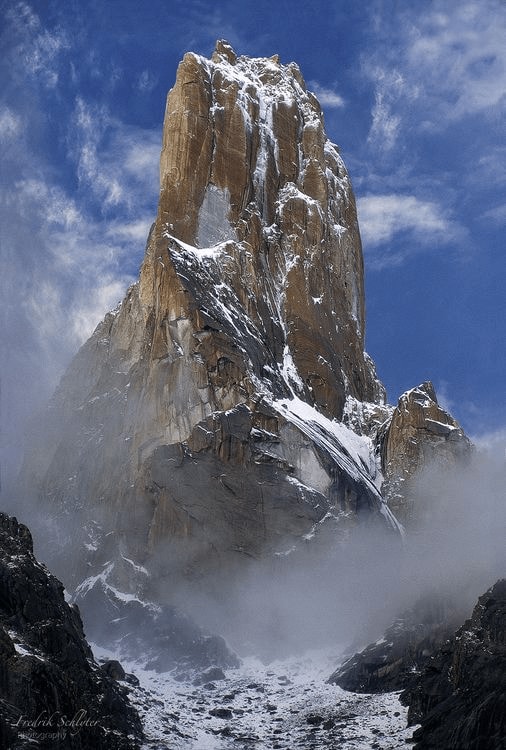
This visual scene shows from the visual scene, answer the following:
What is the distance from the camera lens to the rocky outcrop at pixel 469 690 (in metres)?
113

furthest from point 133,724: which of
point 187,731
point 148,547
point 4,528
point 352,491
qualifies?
point 352,491

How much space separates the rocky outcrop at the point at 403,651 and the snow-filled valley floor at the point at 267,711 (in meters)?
2.60

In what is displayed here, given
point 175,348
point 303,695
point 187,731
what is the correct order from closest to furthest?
1. point 187,731
2. point 303,695
3. point 175,348

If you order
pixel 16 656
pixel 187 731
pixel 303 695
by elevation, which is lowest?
pixel 16 656

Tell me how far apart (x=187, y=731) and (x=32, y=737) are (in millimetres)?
38872

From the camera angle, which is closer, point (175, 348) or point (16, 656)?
point (16, 656)

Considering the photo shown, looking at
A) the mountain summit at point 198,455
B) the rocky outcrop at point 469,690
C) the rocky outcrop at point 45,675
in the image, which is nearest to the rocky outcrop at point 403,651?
the rocky outcrop at point 469,690

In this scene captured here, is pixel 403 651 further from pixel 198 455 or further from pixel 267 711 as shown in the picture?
pixel 198 455

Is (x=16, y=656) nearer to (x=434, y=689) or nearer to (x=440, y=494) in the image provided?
(x=434, y=689)

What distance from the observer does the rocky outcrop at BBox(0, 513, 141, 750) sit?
10581cm

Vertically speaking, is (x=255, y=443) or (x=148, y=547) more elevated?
(x=255, y=443)

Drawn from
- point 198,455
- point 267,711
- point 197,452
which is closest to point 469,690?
point 267,711

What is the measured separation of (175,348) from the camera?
190 m

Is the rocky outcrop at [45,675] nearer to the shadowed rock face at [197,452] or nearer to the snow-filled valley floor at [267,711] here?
the snow-filled valley floor at [267,711]
